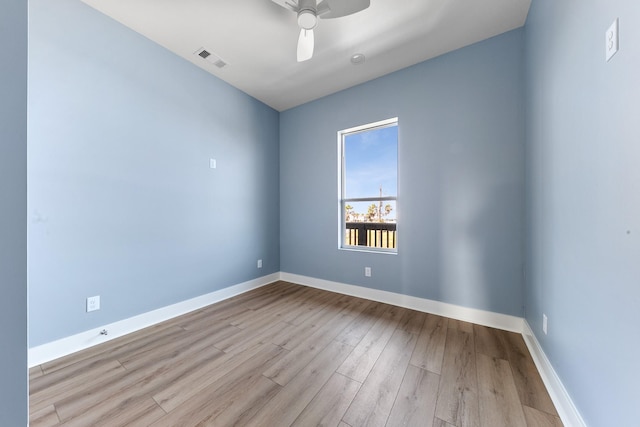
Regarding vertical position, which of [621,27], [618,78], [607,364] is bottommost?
[607,364]

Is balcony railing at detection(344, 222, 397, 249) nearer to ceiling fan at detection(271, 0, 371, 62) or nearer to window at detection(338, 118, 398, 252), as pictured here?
window at detection(338, 118, 398, 252)

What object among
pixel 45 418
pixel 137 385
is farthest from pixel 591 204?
pixel 45 418

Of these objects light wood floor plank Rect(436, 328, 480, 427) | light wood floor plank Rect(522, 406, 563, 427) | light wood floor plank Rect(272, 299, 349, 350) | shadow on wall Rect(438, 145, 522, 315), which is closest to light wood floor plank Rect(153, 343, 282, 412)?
light wood floor plank Rect(272, 299, 349, 350)

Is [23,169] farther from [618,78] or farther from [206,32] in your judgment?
[206,32]

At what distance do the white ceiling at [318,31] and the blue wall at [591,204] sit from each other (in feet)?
1.82

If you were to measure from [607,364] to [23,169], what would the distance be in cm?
195

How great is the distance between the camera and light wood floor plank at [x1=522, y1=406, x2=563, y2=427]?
3.84 ft

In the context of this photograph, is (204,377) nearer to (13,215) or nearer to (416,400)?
(416,400)

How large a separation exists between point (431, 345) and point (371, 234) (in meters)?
1.47

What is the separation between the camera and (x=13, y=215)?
0.47 metres

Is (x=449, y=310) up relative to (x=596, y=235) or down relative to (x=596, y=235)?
down

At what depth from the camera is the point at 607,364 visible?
2.92 feet

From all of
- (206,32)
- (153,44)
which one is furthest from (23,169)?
(153,44)

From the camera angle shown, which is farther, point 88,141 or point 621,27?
→ point 88,141
